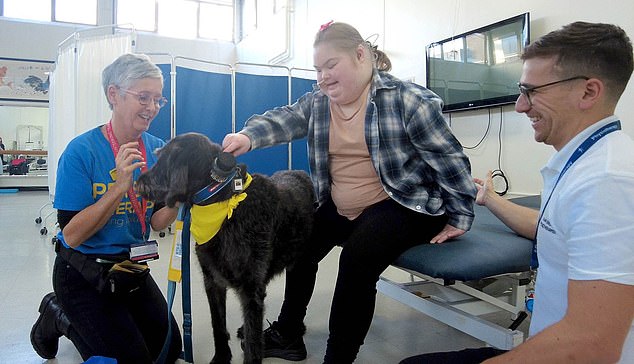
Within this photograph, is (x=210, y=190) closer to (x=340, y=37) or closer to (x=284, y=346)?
(x=340, y=37)

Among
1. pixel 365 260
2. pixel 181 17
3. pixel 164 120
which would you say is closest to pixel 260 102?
pixel 164 120

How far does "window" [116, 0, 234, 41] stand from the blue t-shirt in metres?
10.3

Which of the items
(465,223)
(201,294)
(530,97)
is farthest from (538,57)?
(201,294)

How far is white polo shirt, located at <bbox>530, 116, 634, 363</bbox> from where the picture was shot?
0.73m

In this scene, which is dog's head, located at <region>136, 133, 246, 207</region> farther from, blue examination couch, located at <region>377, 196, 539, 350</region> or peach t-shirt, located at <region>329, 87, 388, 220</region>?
Answer: blue examination couch, located at <region>377, 196, 539, 350</region>

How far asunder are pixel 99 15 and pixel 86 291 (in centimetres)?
1086

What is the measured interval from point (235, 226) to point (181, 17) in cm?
1106

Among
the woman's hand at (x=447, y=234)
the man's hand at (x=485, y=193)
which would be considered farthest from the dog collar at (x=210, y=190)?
the man's hand at (x=485, y=193)

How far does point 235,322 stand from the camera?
246 cm

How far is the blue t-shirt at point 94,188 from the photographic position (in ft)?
5.52

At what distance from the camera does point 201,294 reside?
291cm

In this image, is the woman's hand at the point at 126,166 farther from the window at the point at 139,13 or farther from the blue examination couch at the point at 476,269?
the window at the point at 139,13

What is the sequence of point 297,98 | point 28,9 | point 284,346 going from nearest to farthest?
point 284,346
point 297,98
point 28,9

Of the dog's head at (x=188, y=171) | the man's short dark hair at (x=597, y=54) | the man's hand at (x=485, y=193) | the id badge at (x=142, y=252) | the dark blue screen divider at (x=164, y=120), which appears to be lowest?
the id badge at (x=142, y=252)
